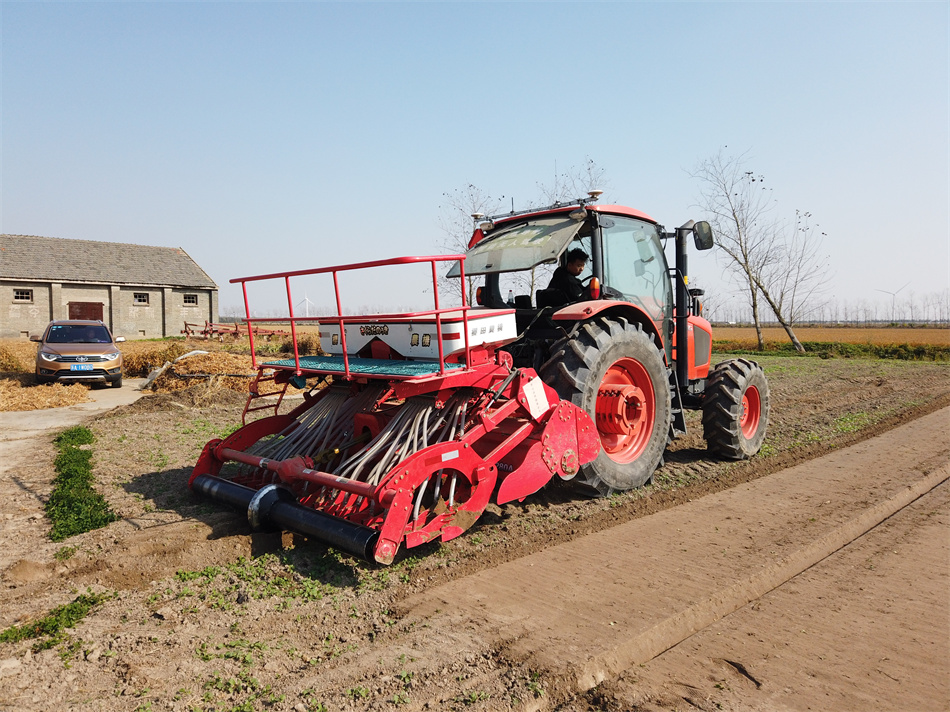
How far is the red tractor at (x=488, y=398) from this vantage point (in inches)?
160

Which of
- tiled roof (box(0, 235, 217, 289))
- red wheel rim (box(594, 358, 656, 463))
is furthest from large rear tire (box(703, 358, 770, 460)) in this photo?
tiled roof (box(0, 235, 217, 289))

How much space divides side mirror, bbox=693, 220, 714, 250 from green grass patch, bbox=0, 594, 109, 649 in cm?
586

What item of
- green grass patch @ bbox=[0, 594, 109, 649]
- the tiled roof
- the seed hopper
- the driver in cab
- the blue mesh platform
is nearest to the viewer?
green grass patch @ bbox=[0, 594, 109, 649]

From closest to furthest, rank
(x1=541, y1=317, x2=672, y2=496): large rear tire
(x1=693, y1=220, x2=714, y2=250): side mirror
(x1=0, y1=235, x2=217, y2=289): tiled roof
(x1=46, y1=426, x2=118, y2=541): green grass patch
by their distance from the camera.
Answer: (x1=46, y1=426, x2=118, y2=541): green grass patch → (x1=541, y1=317, x2=672, y2=496): large rear tire → (x1=693, y1=220, x2=714, y2=250): side mirror → (x1=0, y1=235, x2=217, y2=289): tiled roof

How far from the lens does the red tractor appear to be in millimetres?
4074

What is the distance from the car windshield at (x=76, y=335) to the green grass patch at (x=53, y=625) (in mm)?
13563

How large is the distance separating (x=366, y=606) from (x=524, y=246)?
11.1 ft

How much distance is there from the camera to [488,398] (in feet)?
15.0

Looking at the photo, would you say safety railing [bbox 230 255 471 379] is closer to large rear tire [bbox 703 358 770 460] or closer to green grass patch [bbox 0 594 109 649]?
green grass patch [bbox 0 594 109 649]

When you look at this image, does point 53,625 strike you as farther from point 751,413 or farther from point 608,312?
point 751,413

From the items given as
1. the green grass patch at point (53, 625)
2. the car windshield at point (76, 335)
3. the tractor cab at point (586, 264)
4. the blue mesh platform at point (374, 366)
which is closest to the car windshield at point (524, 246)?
the tractor cab at point (586, 264)

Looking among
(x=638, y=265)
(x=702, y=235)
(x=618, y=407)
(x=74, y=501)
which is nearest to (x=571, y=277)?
(x=638, y=265)

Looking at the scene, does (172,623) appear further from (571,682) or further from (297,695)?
(571,682)

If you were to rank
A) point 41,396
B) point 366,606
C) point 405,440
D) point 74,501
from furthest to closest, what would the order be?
point 41,396
point 74,501
point 405,440
point 366,606
